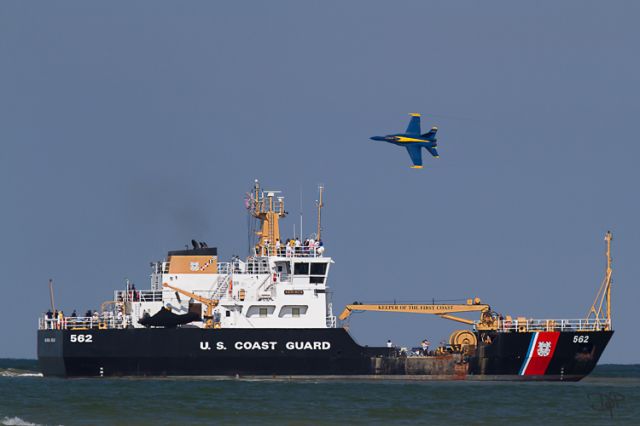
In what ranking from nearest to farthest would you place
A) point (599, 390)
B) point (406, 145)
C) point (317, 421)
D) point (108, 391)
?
point (317, 421) < point (108, 391) < point (599, 390) < point (406, 145)

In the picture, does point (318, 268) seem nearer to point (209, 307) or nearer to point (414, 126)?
point (209, 307)

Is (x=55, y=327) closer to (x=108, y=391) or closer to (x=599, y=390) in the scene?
(x=108, y=391)

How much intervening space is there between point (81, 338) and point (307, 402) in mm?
13864

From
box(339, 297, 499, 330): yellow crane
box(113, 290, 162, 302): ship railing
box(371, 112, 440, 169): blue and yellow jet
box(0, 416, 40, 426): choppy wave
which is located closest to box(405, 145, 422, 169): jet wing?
box(371, 112, 440, 169): blue and yellow jet

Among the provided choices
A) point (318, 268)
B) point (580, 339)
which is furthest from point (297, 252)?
point (580, 339)

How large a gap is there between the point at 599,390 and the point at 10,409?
26314mm

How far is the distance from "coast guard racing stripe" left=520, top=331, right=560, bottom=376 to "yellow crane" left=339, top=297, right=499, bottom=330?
2.05 meters

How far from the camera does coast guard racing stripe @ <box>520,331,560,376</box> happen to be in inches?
2530

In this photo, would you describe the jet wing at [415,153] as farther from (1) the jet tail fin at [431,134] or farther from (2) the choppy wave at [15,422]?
(2) the choppy wave at [15,422]

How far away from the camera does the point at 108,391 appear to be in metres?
56.7

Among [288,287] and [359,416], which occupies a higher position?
[288,287]

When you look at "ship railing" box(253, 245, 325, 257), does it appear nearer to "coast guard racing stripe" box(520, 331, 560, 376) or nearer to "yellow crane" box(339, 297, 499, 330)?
"yellow crane" box(339, 297, 499, 330)

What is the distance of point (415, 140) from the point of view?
255 feet

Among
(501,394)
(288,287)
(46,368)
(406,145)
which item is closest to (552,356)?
(501,394)
